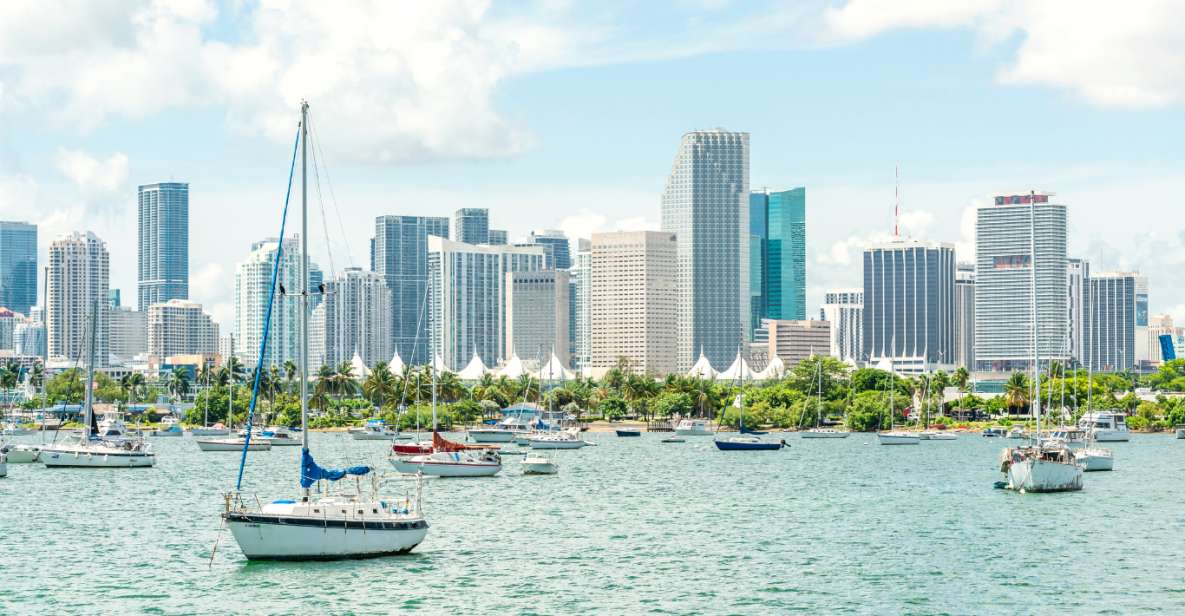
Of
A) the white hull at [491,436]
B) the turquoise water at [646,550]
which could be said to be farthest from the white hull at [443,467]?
the white hull at [491,436]

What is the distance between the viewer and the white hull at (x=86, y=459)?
12875cm

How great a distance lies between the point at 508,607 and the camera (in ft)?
184

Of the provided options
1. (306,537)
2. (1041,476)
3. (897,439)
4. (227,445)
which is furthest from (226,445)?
(306,537)

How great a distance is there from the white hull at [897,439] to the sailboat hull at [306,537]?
13639cm

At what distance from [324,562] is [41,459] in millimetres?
81587

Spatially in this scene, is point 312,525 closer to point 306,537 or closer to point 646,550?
point 306,537

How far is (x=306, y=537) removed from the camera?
6131 centimetres

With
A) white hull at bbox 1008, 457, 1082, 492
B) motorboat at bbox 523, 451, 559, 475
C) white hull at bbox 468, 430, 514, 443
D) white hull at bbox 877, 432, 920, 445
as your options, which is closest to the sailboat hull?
white hull at bbox 1008, 457, 1082, 492

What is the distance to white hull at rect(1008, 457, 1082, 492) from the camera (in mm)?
99812

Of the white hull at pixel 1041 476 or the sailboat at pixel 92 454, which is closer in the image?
the white hull at pixel 1041 476

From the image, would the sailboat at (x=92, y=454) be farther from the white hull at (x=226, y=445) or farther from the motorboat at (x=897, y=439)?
the motorboat at (x=897, y=439)

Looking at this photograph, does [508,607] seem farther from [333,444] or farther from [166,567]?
[333,444]

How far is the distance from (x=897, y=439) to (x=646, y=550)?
125263 millimetres

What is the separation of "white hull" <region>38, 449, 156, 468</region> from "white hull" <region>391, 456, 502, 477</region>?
27.0 meters
